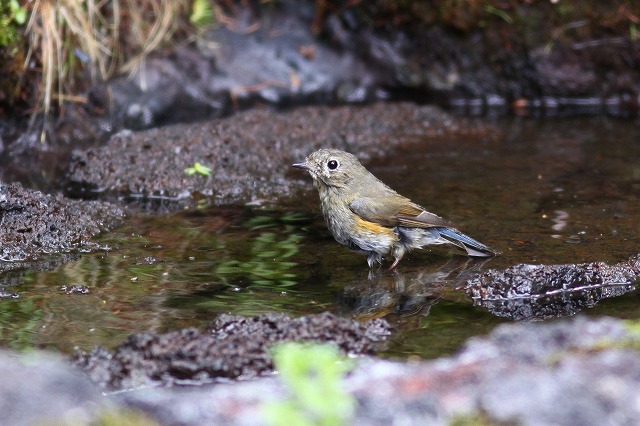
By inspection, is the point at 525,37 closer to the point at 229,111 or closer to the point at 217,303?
the point at 229,111

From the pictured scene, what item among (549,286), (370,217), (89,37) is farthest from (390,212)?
(89,37)

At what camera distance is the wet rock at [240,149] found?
7609 millimetres

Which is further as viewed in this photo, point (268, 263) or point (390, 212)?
point (390, 212)

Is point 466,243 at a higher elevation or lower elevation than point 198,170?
lower

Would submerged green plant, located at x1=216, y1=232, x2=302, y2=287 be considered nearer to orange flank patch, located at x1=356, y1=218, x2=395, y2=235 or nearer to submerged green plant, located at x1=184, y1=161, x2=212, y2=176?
orange flank patch, located at x1=356, y1=218, x2=395, y2=235

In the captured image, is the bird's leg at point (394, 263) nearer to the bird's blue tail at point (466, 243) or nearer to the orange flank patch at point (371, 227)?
the orange flank patch at point (371, 227)

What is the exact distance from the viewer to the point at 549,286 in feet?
18.0

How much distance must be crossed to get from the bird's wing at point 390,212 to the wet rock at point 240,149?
1414 mm

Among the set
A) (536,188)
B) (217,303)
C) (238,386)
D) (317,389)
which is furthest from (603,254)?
(317,389)

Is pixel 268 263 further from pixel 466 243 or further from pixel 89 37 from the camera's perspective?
pixel 89 37

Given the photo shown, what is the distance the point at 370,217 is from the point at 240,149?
8.24 ft

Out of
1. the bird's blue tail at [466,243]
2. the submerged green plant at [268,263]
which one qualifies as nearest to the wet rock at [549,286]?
the bird's blue tail at [466,243]

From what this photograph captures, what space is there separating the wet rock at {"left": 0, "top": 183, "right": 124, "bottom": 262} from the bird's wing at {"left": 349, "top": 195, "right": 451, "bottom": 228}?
1.87m

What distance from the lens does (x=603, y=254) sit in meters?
5.96
